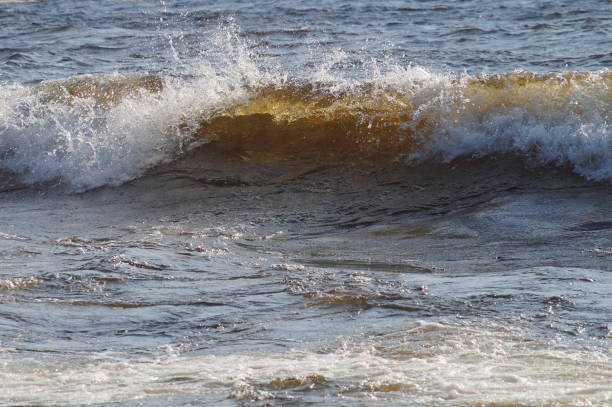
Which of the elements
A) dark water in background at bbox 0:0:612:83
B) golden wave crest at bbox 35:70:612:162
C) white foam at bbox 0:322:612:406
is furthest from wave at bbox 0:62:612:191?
white foam at bbox 0:322:612:406

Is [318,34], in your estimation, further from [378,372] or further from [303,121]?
[378,372]

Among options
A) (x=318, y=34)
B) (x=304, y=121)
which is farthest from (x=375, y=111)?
(x=318, y=34)

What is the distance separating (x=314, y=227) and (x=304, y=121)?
101 inches

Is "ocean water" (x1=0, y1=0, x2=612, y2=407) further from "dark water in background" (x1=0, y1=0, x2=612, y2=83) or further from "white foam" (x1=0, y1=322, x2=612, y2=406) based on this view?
"dark water in background" (x1=0, y1=0, x2=612, y2=83)

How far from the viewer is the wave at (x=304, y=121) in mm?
6957

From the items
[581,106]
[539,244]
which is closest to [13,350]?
[539,244]

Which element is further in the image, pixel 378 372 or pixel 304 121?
pixel 304 121

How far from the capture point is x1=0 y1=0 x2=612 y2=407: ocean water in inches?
117

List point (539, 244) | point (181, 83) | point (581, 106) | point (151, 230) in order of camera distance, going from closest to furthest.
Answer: point (539, 244) → point (151, 230) → point (581, 106) → point (181, 83)

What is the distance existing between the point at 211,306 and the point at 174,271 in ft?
2.11

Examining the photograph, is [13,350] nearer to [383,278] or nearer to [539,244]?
[383,278]

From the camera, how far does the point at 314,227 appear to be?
18.7ft

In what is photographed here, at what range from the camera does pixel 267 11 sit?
16.6 metres

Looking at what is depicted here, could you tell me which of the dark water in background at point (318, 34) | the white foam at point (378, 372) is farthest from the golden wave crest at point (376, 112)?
the white foam at point (378, 372)
